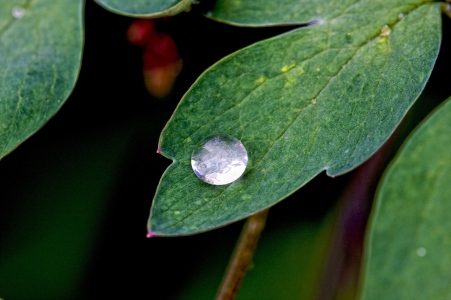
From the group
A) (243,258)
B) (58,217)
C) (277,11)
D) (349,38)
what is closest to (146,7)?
(277,11)

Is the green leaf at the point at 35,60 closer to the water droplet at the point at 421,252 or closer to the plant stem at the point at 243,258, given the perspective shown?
the plant stem at the point at 243,258

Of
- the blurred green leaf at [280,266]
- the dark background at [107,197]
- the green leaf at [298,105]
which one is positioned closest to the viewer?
the green leaf at [298,105]

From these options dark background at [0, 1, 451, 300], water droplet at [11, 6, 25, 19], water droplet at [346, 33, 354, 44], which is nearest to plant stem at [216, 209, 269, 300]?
dark background at [0, 1, 451, 300]

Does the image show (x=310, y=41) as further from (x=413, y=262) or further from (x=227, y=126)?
(x=413, y=262)

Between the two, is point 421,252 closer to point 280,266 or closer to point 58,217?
point 280,266

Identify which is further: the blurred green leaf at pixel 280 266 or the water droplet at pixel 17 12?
the blurred green leaf at pixel 280 266

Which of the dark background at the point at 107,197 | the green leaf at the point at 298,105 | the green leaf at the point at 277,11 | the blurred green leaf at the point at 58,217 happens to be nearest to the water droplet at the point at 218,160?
the green leaf at the point at 298,105
